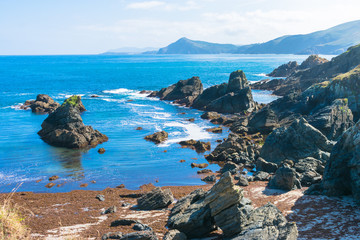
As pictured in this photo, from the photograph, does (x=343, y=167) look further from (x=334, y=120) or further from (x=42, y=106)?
(x=42, y=106)

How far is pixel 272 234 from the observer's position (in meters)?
16.2

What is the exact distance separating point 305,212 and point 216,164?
17.6m

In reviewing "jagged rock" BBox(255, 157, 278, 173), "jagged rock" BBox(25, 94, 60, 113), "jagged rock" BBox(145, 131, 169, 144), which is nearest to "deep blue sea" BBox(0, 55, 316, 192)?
"jagged rock" BBox(145, 131, 169, 144)

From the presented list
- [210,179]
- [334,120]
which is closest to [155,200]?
[210,179]

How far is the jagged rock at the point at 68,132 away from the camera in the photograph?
1833 inches

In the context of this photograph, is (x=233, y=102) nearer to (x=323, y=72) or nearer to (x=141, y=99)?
(x=141, y=99)

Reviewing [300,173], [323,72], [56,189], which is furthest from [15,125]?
[323,72]

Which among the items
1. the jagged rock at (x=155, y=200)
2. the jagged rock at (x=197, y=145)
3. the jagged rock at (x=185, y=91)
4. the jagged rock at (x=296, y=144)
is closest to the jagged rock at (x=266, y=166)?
the jagged rock at (x=296, y=144)

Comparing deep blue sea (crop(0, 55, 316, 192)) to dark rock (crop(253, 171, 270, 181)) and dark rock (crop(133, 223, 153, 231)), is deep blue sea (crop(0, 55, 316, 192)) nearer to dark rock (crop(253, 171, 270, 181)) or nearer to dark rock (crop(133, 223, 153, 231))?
dark rock (crop(253, 171, 270, 181))

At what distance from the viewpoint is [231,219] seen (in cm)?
1791

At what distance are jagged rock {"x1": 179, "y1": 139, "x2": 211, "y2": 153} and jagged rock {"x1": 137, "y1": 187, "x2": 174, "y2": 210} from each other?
745 inches

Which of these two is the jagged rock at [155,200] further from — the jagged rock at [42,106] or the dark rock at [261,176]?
the jagged rock at [42,106]

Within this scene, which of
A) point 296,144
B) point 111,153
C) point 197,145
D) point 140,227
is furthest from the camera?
point 197,145

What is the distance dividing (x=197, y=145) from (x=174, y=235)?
27.1m
